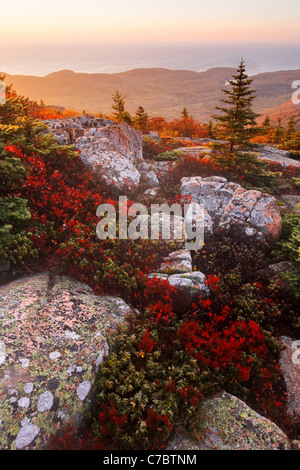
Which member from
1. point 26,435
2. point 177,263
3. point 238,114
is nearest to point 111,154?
point 238,114

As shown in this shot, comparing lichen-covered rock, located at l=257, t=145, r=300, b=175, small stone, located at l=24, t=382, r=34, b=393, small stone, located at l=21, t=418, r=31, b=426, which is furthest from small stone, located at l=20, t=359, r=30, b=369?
lichen-covered rock, located at l=257, t=145, r=300, b=175

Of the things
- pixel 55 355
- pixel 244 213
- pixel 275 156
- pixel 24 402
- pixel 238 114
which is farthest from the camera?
pixel 275 156

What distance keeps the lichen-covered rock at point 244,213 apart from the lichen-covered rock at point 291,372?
13.5 ft

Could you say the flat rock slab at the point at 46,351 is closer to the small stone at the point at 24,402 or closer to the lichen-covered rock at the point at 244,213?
the small stone at the point at 24,402

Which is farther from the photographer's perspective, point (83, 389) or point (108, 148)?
point (108, 148)

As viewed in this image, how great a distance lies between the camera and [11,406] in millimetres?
4160

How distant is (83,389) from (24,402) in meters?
1.02

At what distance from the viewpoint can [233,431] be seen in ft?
14.5

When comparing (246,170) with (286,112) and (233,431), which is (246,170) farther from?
(286,112)

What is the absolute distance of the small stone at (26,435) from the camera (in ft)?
12.7

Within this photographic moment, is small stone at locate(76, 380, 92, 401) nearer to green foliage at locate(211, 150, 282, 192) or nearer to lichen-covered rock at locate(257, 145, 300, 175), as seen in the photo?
green foliage at locate(211, 150, 282, 192)

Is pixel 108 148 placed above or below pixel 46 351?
above

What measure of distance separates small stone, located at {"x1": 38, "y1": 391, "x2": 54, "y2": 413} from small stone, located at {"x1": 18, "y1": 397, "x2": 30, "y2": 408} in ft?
0.65

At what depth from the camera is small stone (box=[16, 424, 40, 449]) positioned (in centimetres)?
387
